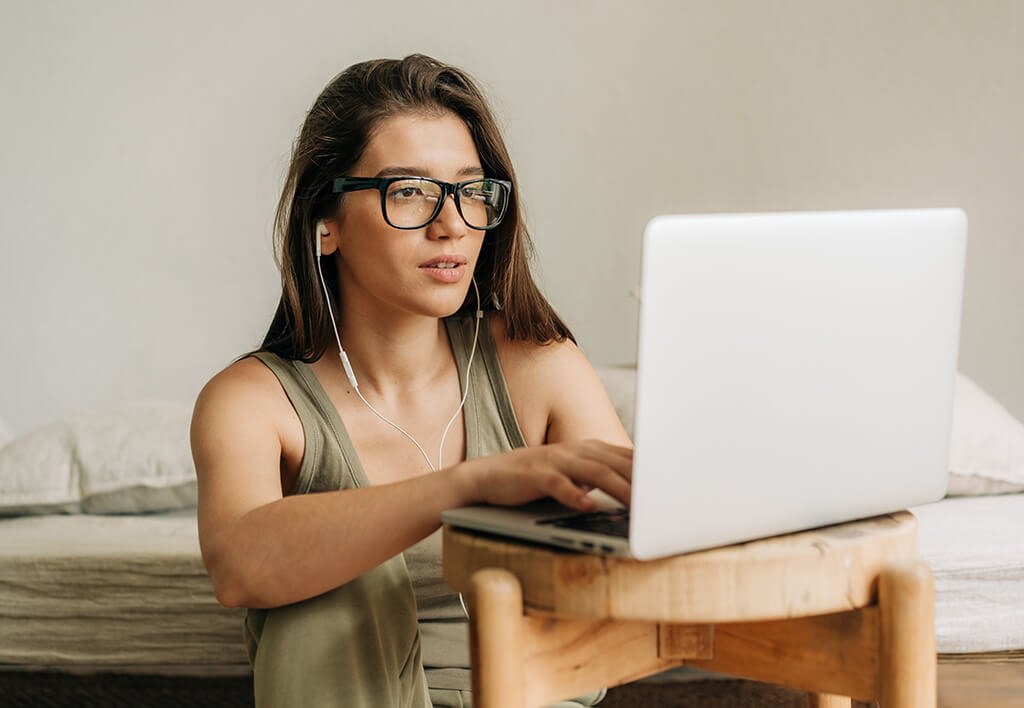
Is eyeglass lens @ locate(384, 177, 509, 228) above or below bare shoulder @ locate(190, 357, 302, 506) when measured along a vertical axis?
above

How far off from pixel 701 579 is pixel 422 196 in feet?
1.95

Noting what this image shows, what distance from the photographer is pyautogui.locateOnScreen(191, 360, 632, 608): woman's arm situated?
873 mm

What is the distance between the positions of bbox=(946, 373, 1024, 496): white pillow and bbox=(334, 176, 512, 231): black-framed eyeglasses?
3.31 ft

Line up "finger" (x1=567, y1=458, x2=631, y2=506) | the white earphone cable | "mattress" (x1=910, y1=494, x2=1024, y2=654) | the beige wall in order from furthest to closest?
1. the beige wall
2. "mattress" (x1=910, y1=494, x2=1024, y2=654)
3. the white earphone cable
4. "finger" (x1=567, y1=458, x2=631, y2=506)

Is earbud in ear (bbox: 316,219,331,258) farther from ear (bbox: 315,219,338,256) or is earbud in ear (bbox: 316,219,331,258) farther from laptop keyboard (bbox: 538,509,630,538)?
laptop keyboard (bbox: 538,509,630,538)

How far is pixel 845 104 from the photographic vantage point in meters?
2.54

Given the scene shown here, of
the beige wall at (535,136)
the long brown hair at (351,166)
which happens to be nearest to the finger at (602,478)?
the long brown hair at (351,166)

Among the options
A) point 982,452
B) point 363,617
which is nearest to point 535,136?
point 982,452

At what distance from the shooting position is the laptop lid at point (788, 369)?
746 mm

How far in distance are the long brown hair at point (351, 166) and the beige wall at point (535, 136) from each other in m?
1.20

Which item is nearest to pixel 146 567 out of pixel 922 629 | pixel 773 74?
pixel 922 629

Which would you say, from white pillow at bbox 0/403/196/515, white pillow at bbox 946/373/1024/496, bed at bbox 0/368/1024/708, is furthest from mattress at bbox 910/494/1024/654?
white pillow at bbox 0/403/196/515

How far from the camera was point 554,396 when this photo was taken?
4.51 ft

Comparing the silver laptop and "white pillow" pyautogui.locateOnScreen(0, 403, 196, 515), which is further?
"white pillow" pyautogui.locateOnScreen(0, 403, 196, 515)
